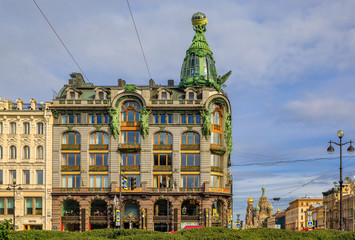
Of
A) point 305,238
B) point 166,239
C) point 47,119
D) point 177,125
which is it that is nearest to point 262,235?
point 305,238

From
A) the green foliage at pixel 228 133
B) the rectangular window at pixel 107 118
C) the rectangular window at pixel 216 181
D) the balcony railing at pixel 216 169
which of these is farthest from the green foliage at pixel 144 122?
the green foliage at pixel 228 133

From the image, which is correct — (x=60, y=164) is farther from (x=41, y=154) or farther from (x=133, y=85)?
(x=133, y=85)

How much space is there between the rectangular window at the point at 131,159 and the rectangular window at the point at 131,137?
196cm

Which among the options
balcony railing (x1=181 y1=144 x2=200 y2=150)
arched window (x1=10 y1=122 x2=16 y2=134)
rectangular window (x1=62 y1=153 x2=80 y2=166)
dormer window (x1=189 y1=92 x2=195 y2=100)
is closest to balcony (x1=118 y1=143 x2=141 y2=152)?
balcony railing (x1=181 y1=144 x2=200 y2=150)

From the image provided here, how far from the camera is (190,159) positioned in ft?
229

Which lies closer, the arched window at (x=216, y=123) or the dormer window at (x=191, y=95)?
the arched window at (x=216, y=123)

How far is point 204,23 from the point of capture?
Result: 78.7 metres

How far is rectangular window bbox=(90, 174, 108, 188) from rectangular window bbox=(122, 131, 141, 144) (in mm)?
6028

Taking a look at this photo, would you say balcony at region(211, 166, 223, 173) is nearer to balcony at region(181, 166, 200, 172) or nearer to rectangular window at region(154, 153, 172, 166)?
balcony at region(181, 166, 200, 172)

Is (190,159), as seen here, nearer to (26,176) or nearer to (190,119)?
(190,119)

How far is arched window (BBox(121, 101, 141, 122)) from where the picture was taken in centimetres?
7062

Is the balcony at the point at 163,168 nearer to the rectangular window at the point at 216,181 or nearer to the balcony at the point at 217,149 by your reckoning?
the rectangular window at the point at 216,181

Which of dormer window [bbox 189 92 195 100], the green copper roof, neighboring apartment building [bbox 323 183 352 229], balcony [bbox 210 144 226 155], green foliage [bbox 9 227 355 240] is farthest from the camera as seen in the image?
neighboring apartment building [bbox 323 183 352 229]

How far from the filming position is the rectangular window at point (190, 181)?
6938 cm
